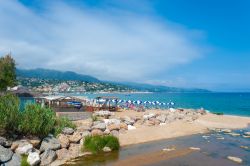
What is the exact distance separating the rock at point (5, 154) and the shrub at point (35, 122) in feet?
10.8

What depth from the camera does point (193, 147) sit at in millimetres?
25469

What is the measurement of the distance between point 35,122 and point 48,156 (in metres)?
3.87

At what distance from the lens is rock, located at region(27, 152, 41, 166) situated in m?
18.3

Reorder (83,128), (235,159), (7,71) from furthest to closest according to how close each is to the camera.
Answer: (7,71)
(83,128)
(235,159)

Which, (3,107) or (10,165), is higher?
(3,107)

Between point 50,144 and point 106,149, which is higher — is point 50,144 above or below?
above

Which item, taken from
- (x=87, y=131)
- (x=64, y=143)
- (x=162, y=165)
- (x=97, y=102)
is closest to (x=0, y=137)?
(x=64, y=143)

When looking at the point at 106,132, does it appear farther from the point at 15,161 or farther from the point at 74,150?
the point at 15,161

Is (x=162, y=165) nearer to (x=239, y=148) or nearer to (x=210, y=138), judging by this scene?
(x=239, y=148)

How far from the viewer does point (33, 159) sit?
18500 mm

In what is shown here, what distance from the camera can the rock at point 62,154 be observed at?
67.8 feet

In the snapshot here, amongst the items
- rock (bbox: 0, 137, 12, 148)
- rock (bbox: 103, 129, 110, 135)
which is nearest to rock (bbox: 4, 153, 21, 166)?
rock (bbox: 0, 137, 12, 148)

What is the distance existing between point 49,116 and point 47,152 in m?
4.86

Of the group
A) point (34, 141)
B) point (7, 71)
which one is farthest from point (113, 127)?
point (7, 71)
